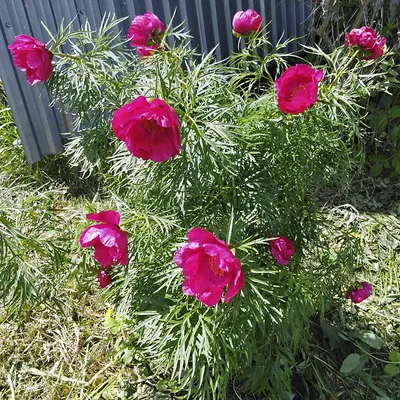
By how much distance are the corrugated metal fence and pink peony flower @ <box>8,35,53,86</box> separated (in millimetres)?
871

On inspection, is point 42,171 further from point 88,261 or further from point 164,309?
point 164,309

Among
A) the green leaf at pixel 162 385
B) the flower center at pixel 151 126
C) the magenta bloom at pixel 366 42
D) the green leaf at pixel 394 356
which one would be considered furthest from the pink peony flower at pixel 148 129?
the green leaf at pixel 394 356

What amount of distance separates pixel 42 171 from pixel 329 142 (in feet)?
6.17

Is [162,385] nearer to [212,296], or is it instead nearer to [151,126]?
[212,296]

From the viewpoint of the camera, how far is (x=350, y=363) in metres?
1.75

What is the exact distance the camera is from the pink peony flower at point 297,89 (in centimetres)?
113

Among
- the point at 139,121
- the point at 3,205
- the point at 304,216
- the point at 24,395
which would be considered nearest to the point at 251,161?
the point at 304,216

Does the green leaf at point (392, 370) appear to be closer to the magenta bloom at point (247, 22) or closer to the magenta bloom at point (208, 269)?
the magenta bloom at point (208, 269)

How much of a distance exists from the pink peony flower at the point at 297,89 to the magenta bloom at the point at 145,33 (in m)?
0.44

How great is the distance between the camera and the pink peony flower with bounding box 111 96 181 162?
102 centimetres

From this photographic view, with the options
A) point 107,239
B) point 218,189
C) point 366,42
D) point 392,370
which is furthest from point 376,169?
point 107,239

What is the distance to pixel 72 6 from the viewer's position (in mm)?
2559

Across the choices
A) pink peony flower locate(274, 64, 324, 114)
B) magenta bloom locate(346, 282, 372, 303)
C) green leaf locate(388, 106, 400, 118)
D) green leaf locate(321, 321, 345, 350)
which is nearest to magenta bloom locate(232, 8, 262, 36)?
pink peony flower locate(274, 64, 324, 114)

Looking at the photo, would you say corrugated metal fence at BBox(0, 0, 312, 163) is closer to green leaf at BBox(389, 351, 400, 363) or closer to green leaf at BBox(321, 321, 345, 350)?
green leaf at BBox(321, 321, 345, 350)
